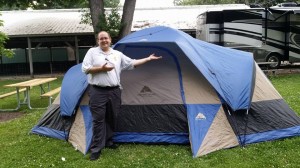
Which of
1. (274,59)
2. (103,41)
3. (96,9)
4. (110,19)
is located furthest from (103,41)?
(274,59)

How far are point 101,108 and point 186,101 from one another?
52.5 inches

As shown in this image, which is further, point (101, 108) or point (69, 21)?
point (69, 21)

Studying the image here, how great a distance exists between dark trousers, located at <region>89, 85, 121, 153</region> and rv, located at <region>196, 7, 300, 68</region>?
9772mm

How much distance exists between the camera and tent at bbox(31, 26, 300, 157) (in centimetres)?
514

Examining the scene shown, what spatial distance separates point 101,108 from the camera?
4922 mm

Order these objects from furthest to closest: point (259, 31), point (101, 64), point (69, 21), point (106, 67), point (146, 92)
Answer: point (69, 21) → point (259, 31) → point (146, 92) → point (101, 64) → point (106, 67)

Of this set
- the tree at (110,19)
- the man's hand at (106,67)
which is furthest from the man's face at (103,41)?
the tree at (110,19)

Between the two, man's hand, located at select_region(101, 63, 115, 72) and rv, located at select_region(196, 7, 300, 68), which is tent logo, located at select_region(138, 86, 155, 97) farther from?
rv, located at select_region(196, 7, 300, 68)

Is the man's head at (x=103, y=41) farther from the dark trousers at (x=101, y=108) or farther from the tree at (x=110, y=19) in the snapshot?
the tree at (x=110, y=19)

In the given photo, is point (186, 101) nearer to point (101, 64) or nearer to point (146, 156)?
point (146, 156)

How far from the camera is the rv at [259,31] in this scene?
1388 cm

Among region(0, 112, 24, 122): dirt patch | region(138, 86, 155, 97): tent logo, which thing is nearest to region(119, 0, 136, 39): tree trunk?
region(0, 112, 24, 122): dirt patch

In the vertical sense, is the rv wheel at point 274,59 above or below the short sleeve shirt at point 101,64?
below

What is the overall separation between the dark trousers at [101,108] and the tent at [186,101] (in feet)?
0.95
